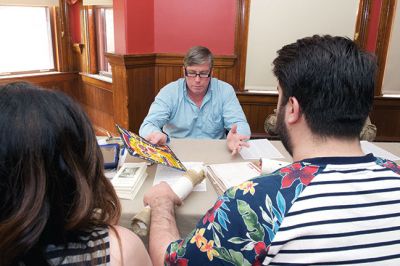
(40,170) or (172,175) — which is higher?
(40,170)

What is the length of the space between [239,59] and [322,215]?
2894 mm

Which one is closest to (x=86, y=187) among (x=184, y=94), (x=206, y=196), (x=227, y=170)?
(x=206, y=196)

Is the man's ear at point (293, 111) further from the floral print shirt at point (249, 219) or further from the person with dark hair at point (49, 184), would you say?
the person with dark hair at point (49, 184)

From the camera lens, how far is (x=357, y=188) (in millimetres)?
718

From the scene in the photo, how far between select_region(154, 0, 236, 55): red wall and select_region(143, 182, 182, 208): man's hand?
2.47m

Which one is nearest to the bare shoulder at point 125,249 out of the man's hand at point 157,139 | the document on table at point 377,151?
the man's hand at point 157,139

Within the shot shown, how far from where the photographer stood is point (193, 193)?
53.9 inches

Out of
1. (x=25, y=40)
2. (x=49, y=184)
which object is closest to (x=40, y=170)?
(x=49, y=184)

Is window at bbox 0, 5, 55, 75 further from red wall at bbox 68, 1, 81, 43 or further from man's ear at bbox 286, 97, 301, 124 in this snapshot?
man's ear at bbox 286, 97, 301, 124

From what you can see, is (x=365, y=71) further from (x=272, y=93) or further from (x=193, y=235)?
(x=272, y=93)

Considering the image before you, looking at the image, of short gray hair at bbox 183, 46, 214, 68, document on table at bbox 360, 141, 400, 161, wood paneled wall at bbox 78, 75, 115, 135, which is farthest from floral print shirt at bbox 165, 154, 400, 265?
wood paneled wall at bbox 78, 75, 115, 135

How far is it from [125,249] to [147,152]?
31.3 inches

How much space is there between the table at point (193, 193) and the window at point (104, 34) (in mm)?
2596

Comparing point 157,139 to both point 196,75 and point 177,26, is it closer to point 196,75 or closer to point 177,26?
point 196,75
